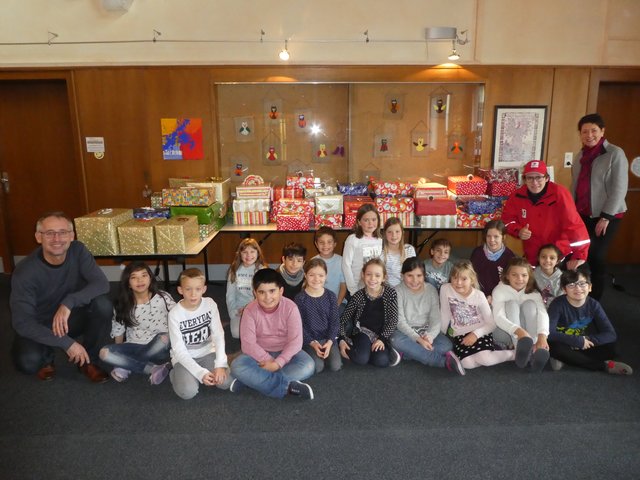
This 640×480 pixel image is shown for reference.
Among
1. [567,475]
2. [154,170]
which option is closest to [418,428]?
[567,475]

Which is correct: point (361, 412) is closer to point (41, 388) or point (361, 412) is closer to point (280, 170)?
point (41, 388)

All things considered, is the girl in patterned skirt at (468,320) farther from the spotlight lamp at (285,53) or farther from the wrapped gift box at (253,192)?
the spotlight lamp at (285,53)

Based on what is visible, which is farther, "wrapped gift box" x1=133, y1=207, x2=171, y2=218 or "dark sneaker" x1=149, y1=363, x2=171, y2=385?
"wrapped gift box" x1=133, y1=207, x2=171, y2=218

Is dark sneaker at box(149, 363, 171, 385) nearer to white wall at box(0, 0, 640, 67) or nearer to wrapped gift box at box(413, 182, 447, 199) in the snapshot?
wrapped gift box at box(413, 182, 447, 199)

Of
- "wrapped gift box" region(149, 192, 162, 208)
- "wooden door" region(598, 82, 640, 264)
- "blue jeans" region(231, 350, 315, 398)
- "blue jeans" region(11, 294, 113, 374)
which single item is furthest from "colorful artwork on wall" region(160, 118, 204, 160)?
"wooden door" region(598, 82, 640, 264)

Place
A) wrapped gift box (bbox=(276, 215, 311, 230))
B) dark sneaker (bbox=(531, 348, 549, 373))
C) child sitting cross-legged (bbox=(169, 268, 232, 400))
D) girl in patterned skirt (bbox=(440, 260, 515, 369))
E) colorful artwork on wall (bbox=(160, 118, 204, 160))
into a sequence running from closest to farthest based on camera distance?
child sitting cross-legged (bbox=(169, 268, 232, 400)) → dark sneaker (bbox=(531, 348, 549, 373)) → girl in patterned skirt (bbox=(440, 260, 515, 369)) → wrapped gift box (bbox=(276, 215, 311, 230)) → colorful artwork on wall (bbox=(160, 118, 204, 160))

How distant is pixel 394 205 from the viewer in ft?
16.1

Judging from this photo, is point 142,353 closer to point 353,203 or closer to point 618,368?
point 353,203

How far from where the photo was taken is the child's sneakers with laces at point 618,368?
3250mm

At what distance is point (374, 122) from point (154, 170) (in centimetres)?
237

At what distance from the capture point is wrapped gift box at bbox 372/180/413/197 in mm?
5051

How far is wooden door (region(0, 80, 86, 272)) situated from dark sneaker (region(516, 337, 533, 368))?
4453mm

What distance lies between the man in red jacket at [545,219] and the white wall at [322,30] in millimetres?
1741

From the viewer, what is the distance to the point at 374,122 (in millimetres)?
5324
